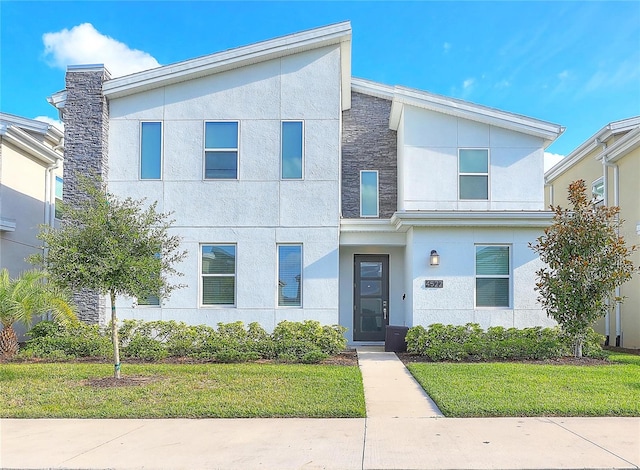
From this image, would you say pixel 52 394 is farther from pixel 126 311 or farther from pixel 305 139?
pixel 305 139

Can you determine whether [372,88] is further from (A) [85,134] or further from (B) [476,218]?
(A) [85,134]

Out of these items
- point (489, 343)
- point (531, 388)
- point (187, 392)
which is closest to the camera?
point (187, 392)

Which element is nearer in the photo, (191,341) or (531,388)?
(531,388)

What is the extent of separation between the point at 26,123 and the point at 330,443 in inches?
591

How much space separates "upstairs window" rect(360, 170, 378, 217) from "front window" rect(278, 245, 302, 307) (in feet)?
10.1

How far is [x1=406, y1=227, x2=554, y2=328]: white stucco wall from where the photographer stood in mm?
11648

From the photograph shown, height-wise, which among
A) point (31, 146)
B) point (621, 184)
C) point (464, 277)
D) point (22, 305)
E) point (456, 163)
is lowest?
point (22, 305)

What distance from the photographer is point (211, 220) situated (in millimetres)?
12094

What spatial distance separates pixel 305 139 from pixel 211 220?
3.12 meters

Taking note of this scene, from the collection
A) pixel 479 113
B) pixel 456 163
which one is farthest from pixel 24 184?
pixel 479 113

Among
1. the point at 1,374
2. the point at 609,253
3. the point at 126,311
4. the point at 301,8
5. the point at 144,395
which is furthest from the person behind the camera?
the point at 301,8

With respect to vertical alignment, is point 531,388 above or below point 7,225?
below

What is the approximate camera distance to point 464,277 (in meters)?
11.7

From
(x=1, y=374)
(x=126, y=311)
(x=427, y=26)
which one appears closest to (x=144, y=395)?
(x=1, y=374)
